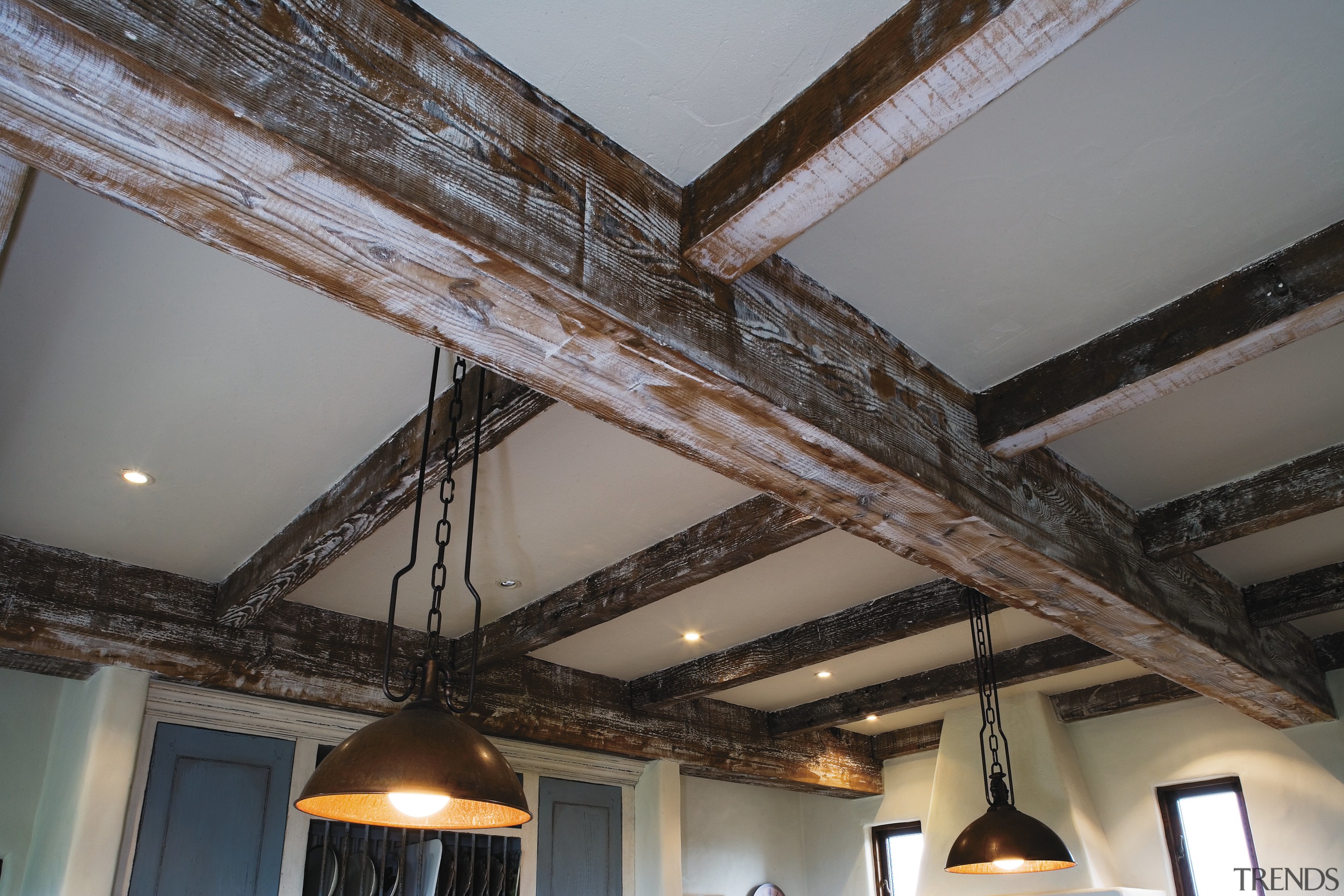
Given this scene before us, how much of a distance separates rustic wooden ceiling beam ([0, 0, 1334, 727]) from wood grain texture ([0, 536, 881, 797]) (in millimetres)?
2587

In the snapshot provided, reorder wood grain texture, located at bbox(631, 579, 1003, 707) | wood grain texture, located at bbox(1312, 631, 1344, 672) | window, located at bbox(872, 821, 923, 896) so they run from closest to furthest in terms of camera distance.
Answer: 1. wood grain texture, located at bbox(631, 579, 1003, 707)
2. wood grain texture, located at bbox(1312, 631, 1344, 672)
3. window, located at bbox(872, 821, 923, 896)

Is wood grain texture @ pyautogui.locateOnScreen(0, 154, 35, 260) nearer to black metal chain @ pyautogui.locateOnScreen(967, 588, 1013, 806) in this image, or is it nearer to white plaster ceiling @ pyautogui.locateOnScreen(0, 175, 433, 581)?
white plaster ceiling @ pyautogui.locateOnScreen(0, 175, 433, 581)

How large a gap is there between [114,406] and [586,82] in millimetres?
1798

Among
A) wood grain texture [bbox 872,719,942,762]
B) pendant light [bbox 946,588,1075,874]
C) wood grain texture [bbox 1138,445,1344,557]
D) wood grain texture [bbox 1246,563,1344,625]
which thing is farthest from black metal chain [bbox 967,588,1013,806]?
wood grain texture [bbox 872,719,942,762]

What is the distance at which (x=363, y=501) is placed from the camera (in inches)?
114

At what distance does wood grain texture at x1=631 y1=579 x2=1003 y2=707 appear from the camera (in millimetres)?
3910

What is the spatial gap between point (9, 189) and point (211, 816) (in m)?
3.00

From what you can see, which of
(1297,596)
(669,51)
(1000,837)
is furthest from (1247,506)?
(669,51)

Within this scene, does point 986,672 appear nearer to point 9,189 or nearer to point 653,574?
point 653,574

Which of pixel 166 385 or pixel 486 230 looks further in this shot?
pixel 166 385

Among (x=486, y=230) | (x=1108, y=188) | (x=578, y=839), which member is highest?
(x=1108, y=188)

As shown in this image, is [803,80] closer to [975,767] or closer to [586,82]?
[586,82]

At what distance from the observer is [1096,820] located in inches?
204

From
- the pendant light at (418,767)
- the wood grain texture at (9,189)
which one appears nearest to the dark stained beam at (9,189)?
the wood grain texture at (9,189)
